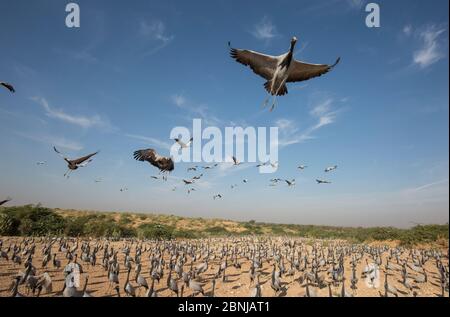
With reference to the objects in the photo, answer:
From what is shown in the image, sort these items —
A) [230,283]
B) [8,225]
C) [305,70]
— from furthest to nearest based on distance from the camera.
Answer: [8,225]
[230,283]
[305,70]

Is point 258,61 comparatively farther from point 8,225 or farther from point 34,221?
point 34,221

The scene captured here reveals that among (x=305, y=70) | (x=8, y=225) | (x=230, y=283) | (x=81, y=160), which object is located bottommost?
(x=230, y=283)

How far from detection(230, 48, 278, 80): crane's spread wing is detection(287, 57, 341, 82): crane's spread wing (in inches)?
27.7

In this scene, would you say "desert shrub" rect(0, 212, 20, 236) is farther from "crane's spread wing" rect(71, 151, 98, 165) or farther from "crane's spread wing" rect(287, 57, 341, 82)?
"crane's spread wing" rect(287, 57, 341, 82)

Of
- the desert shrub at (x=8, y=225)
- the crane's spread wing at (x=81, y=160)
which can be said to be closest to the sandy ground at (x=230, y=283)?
the crane's spread wing at (x=81, y=160)

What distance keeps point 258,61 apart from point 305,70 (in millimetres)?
1718

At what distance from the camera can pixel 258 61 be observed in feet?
30.9

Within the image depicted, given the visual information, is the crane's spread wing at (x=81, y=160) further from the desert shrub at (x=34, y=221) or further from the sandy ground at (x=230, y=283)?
the desert shrub at (x=34, y=221)

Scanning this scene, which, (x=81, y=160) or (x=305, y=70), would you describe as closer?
(x=305, y=70)

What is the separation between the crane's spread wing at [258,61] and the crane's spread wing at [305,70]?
2.31ft

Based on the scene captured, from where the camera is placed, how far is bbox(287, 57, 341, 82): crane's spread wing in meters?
9.54

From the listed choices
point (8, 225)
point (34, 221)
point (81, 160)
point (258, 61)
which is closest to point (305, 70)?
point (258, 61)

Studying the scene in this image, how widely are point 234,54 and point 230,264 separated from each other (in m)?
12.1
